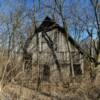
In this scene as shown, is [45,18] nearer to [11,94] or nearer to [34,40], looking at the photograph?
[34,40]

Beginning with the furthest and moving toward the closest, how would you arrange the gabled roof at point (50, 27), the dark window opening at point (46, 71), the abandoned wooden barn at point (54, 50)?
the gabled roof at point (50, 27) < the abandoned wooden barn at point (54, 50) < the dark window opening at point (46, 71)

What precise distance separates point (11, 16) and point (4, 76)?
417 inches

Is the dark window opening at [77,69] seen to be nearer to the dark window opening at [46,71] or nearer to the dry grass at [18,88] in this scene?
the dark window opening at [46,71]

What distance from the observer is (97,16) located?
2227 centimetres

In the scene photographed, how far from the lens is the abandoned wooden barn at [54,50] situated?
84.7 feet

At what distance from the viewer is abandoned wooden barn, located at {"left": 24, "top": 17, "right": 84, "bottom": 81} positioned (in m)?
25.8

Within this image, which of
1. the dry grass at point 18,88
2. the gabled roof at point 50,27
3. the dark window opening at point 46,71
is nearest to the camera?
the dry grass at point 18,88

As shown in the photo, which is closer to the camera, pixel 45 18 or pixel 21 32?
pixel 21 32

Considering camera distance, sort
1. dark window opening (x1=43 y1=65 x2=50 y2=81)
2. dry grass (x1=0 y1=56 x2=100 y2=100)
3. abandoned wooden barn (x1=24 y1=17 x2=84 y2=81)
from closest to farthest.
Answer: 1. dry grass (x1=0 y1=56 x2=100 y2=100)
2. dark window opening (x1=43 y1=65 x2=50 y2=81)
3. abandoned wooden barn (x1=24 y1=17 x2=84 y2=81)

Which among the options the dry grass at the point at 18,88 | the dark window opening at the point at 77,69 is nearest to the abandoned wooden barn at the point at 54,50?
the dark window opening at the point at 77,69

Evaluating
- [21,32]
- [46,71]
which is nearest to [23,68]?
[21,32]

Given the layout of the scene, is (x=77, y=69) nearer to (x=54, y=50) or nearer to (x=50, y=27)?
(x=54, y=50)

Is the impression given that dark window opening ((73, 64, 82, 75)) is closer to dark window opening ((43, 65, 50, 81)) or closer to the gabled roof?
the gabled roof

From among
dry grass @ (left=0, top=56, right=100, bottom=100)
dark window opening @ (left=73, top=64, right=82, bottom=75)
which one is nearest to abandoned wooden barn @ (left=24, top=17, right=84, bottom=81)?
dark window opening @ (left=73, top=64, right=82, bottom=75)
